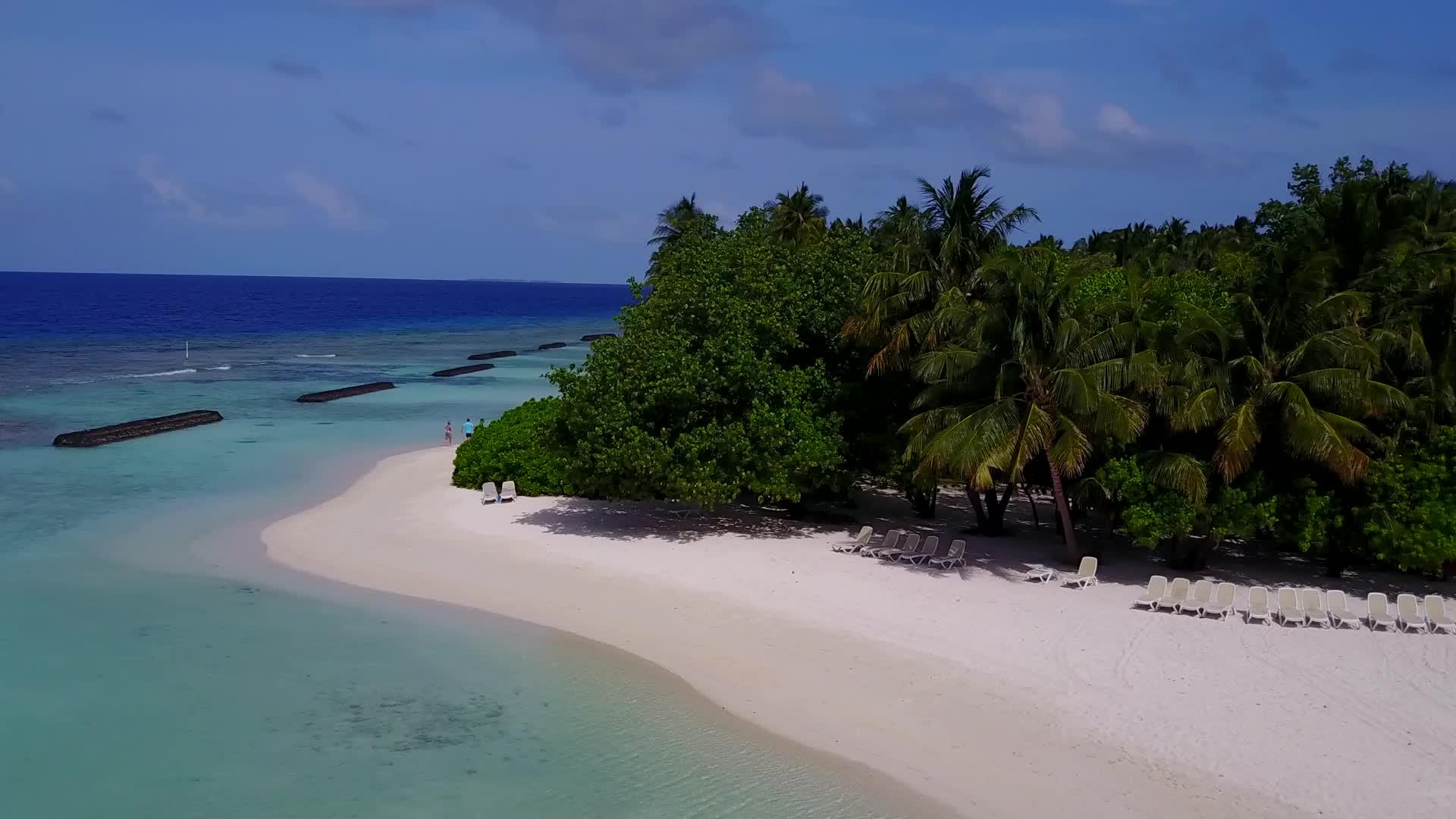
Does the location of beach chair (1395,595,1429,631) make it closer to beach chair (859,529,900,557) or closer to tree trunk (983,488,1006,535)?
tree trunk (983,488,1006,535)

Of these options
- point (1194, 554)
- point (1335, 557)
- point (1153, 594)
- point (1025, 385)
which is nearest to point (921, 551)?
point (1025, 385)

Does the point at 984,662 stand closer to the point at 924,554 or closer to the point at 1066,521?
the point at 924,554

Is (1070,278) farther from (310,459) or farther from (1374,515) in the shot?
(310,459)

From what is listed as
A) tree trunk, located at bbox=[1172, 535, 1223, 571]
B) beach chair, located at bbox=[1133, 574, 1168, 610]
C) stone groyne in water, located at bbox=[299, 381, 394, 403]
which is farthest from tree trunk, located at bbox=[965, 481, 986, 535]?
stone groyne in water, located at bbox=[299, 381, 394, 403]

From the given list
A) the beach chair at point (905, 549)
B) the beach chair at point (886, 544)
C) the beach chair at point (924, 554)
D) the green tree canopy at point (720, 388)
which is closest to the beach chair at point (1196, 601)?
the beach chair at point (924, 554)

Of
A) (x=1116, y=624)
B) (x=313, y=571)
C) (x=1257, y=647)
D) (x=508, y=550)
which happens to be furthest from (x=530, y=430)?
(x=1257, y=647)

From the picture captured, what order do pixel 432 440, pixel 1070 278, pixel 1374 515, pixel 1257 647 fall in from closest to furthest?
pixel 1257 647 < pixel 1374 515 < pixel 1070 278 < pixel 432 440

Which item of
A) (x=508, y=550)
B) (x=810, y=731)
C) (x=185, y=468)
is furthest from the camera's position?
(x=185, y=468)
